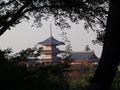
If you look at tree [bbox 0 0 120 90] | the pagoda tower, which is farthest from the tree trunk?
the pagoda tower

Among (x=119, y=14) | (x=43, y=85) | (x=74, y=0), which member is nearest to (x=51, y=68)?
(x=43, y=85)

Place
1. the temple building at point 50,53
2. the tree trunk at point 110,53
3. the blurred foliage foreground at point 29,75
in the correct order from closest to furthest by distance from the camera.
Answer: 1. the blurred foliage foreground at point 29,75
2. the tree trunk at point 110,53
3. the temple building at point 50,53

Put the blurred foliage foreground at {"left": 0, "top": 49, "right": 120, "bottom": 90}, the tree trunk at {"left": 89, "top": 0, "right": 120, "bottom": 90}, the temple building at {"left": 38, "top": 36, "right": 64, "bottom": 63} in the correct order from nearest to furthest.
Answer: the blurred foliage foreground at {"left": 0, "top": 49, "right": 120, "bottom": 90}, the tree trunk at {"left": 89, "top": 0, "right": 120, "bottom": 90}, the temple building at {"left": 38, "top": 36, "right": 64, "bottom": 63}

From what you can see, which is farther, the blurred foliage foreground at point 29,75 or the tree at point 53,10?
the tree at point 53,10

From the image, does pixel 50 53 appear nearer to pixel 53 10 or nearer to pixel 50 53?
pixel 50 53

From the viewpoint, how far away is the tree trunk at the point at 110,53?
8.80 m

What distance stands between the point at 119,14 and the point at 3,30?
4441 millimetres

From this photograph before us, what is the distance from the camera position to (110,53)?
8.84m

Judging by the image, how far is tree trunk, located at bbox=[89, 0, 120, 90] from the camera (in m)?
8.80

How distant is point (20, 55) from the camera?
9609 mm

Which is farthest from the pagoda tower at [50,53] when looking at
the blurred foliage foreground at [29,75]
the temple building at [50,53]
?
the blurred foliage foreground at [29,75]

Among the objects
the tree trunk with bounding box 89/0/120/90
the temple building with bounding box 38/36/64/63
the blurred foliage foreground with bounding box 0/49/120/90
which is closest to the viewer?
the blurred foliage foreground with bounding box 0/49/120/90

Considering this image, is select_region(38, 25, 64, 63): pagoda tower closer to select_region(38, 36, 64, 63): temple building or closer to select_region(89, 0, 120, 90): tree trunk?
select_region(38, 36, 64, 63): temple building

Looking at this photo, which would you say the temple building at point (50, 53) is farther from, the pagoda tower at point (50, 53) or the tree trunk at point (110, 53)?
the tree trunk at point (110, 53)
